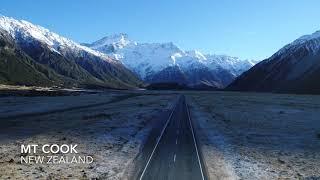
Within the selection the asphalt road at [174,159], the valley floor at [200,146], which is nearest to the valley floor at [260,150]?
the valley floor at [200,146]

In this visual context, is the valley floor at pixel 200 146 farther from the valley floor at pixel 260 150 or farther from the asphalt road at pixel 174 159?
the asphalt road at pixel 174 159

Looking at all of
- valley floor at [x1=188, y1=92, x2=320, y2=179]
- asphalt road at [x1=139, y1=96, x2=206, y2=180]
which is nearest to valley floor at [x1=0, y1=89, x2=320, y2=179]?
valley floor at [x1=188, y1=92, x2=320, y2=179]

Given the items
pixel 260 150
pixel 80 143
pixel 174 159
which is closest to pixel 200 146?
pixel 260 150

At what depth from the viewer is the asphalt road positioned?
107 ft

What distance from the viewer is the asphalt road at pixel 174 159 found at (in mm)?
32500

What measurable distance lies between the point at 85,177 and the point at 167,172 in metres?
5.36

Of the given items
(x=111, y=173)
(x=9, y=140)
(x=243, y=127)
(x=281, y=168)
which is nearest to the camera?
(x=111, y=173)

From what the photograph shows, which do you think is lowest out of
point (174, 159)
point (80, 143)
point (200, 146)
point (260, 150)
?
point (260, 150)

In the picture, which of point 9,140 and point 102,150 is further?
point 9,140

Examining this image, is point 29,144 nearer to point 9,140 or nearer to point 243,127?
point 9,140

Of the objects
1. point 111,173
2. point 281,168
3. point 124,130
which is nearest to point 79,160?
point 111,173

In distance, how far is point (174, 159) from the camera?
38656 millimetres

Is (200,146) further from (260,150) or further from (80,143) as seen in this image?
(80,143)

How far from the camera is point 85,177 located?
31.8 metres
